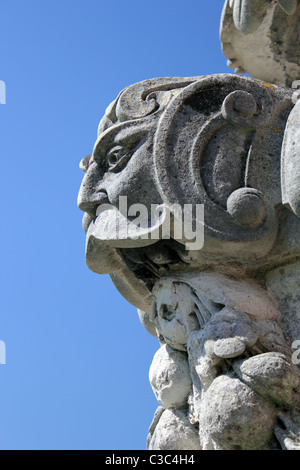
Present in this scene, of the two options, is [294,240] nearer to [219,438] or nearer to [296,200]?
[296,200]

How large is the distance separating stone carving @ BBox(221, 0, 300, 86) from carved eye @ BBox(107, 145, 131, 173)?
3.89 feet

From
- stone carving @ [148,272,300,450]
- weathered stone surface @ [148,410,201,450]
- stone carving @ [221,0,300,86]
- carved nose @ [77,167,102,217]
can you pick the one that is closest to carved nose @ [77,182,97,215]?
carved nose @ [77,167,102,217]

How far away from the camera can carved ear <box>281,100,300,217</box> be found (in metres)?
3.29

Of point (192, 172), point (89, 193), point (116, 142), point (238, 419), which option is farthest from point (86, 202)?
point (238, 419)

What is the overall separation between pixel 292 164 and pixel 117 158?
2.67 feet

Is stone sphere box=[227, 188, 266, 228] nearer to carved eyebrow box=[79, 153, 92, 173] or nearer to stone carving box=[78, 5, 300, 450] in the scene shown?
stone carving box=[78, 5, 300, 450]

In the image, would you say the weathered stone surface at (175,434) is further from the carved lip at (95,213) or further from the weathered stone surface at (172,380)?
the carved lip at (95,213)

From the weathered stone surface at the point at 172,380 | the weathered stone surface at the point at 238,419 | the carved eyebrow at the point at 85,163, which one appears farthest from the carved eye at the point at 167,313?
the carved eyebrow at the point at 85,163

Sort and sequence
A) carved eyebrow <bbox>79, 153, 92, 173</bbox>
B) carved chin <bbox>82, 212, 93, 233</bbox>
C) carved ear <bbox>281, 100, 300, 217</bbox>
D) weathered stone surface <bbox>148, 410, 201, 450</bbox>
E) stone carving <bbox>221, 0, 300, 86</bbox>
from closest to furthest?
carved ear <bbox>281, 100, 300, 217</bbox> → weathered stone surface <bbox>148, 410, 201, 450</bbox> → carved chin <bbox>82, 212, 93, 233</bbox> → carved eyebrow <bbox>79, 153, 92, 173</bbox> → stone carving <bbox>221, 0, 300, 86</bbox>

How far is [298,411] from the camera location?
9.87 feet

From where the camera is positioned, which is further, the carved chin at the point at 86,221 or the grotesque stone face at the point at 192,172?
the carved chin at the point at 86,221

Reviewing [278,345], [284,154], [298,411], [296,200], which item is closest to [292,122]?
[284,154]

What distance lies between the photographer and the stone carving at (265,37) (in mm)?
4238

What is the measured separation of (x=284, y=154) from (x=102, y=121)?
987 millimetres
